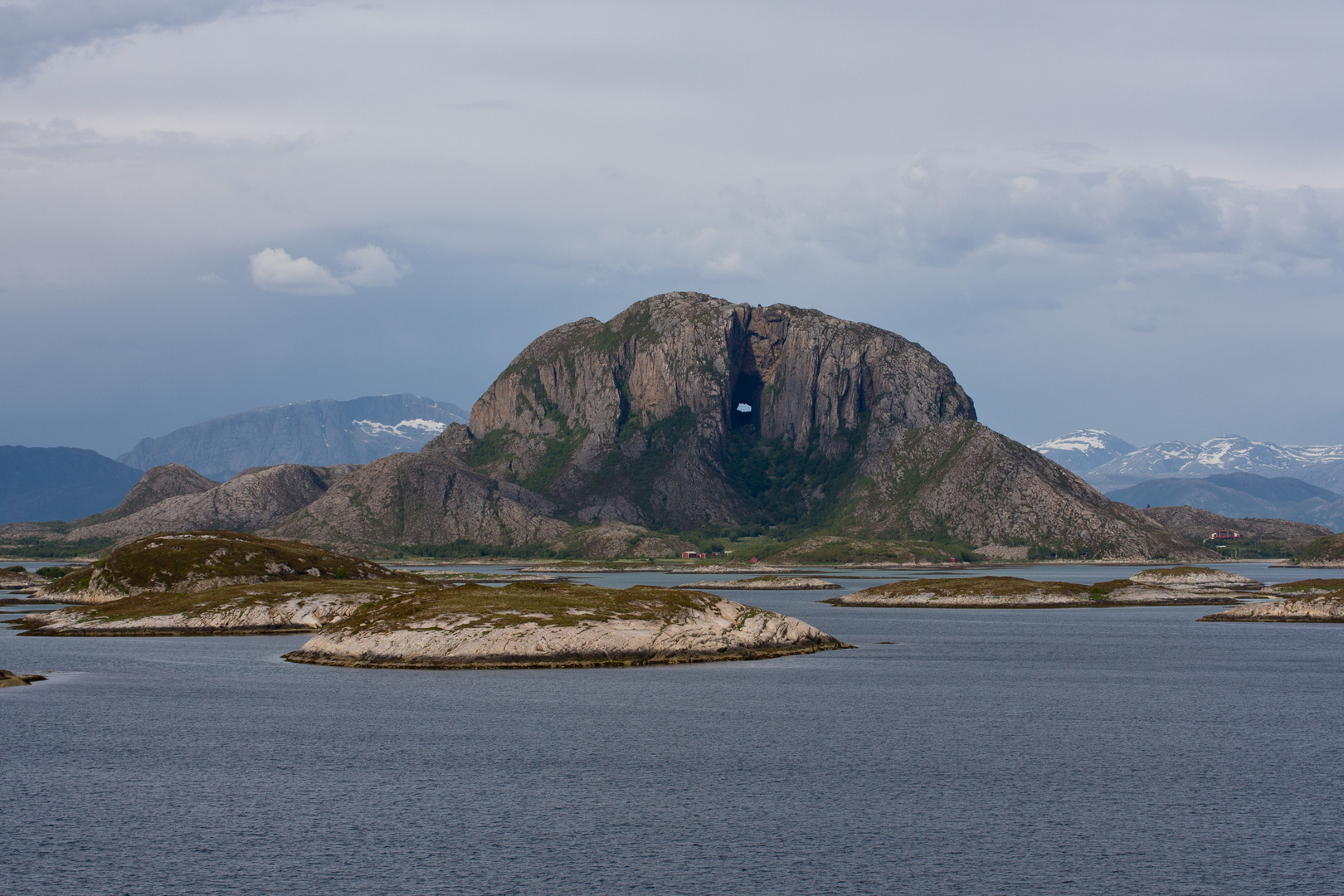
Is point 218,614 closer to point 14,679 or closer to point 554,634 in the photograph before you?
point 14,679

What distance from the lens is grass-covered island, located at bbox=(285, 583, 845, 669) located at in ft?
356

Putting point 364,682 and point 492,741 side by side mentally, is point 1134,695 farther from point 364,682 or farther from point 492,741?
point 364,682

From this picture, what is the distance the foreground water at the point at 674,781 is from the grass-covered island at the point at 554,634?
5.02 meters

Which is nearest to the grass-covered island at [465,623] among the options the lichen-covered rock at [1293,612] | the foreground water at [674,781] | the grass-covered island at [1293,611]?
the foreground water at [674,781]

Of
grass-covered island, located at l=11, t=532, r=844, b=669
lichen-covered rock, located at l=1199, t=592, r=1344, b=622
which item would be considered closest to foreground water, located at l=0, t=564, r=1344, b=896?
grass-covered island, located at l=11, t=532, r=844, b=669

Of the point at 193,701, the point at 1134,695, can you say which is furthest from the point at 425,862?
the point at 1134,695

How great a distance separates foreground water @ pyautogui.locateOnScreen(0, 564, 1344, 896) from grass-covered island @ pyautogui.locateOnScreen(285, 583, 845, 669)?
5.02 m

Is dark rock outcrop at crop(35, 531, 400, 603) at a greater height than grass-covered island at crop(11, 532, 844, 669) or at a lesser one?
greater

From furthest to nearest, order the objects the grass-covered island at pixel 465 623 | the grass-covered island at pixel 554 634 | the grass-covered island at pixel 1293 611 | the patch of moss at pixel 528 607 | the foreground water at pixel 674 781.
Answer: the grass-covered island at pixel 1293 611 < the patch of moss at pixel 528 607 < the grass-covered island at pixel 465 623 < the grass-covered island at pixel 554 634 < the foreground water at pixel 674 781

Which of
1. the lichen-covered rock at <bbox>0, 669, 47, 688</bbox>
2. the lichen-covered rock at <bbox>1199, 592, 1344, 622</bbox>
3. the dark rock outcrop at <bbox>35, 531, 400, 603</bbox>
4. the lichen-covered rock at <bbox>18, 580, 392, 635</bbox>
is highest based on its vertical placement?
the dark rock outcrop at <bbox>35, 531, 400, 603</bbox>

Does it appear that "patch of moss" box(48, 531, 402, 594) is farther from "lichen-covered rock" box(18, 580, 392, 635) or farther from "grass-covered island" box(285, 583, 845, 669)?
"grass-covered island" box(285, 583, 845, 669)

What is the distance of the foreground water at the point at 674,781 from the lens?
43.9m

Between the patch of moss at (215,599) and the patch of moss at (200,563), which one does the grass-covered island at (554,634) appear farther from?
the patch of moss at (200,563)

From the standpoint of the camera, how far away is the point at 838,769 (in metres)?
62.4
